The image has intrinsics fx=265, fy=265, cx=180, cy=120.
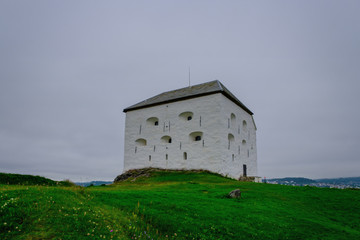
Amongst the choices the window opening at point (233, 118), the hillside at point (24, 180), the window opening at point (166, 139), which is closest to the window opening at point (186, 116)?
the window opening at point (166, 139)

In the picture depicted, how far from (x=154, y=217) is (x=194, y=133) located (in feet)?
66.8

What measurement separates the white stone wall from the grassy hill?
13.0 metres

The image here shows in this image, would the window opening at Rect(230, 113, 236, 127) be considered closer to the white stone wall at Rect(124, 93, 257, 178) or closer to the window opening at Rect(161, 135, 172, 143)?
the white stone wall at Rect(124, 93, 257, 178)

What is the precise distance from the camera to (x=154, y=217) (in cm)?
822

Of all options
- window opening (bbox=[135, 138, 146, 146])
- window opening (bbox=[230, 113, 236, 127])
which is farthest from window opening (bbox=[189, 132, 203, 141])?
window opening (bbox=[135, 138, 146, 146])

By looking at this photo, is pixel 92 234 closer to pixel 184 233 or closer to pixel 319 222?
pixel 184 233

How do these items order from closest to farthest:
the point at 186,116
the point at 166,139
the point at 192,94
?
the point at 192,94 < the point at 186,116 < the point at 166,139

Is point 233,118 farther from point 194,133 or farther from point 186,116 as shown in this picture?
point 186,116

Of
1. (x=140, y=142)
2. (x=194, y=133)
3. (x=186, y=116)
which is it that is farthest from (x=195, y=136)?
(x=140, y=142)

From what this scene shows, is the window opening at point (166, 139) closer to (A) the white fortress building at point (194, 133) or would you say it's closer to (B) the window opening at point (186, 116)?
(A) the white fortress building at point (194, 133)

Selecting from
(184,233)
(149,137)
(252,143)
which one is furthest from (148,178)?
(184,233)

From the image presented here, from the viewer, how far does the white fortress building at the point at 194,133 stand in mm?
26453

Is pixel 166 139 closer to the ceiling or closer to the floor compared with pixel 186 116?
closer to the floor

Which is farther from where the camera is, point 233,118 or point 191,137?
point 233,118
